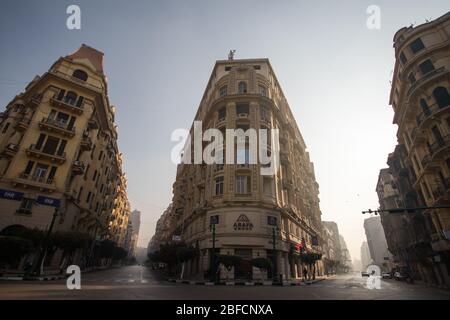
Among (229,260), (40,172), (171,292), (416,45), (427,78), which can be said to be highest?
(416,45)

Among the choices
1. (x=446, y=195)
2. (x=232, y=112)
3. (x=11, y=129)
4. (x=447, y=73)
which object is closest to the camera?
(x=446, y=195)

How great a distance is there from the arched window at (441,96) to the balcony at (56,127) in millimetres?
42149

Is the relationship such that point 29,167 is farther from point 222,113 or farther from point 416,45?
point 416,45

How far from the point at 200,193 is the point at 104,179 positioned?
2270 centimetres

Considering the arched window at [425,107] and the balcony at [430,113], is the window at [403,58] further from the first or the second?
the balcony at [430,113]

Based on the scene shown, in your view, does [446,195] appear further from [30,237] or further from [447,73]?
[30,237]

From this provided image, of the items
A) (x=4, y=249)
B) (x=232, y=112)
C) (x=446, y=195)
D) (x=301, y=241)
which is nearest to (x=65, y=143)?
(x=4, y=249)

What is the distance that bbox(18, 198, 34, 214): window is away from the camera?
83.0ft

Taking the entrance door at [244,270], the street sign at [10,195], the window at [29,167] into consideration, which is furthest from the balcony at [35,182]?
the entrance door at [244,270]

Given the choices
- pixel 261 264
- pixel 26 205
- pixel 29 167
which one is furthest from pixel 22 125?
pixel 261 264

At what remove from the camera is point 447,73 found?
76.3ft

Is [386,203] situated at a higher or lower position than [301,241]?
higher

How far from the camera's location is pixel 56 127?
29562mm

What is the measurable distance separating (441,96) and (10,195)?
4614cm
